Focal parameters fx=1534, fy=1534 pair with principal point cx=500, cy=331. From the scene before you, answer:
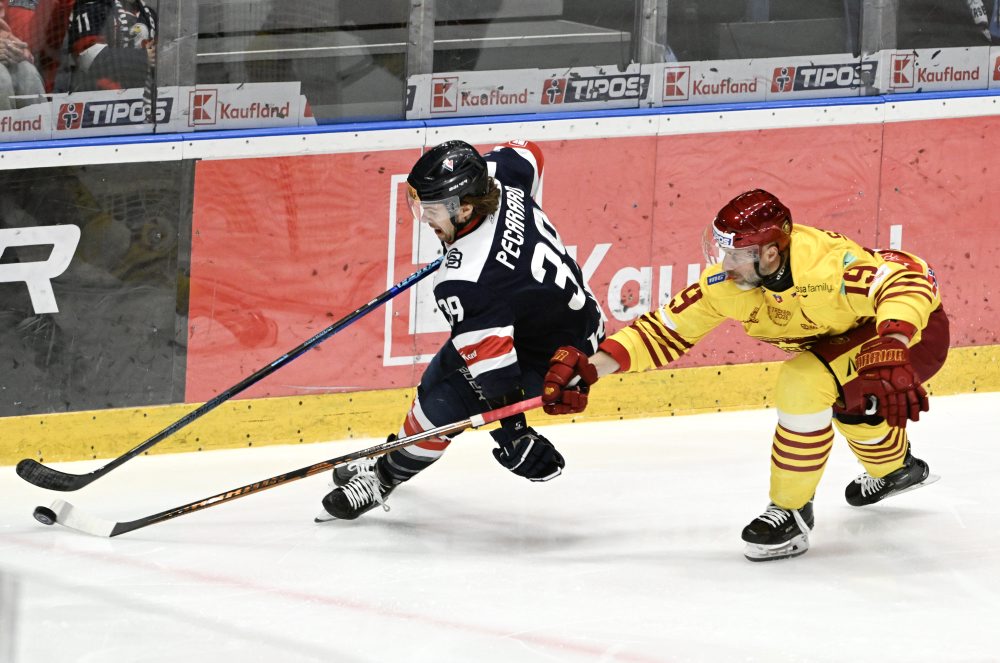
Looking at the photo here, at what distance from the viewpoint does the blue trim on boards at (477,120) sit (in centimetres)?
479

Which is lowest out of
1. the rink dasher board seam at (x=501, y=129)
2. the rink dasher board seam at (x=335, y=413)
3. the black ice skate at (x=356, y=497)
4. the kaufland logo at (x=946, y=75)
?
the rink dasher board seam at (x=335, y=413)

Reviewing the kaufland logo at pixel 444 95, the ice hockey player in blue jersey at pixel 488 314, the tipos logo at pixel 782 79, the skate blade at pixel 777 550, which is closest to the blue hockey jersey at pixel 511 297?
the ice hockey player in blue jersey at pixel 488 314

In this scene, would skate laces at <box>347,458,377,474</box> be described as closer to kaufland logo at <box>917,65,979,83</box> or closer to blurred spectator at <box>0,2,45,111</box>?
blurred spectator at <box>0,2,45,111</box>

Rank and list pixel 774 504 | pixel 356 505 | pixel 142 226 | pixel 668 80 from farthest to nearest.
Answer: pixel 668 80 → pixel 142 226 → pixel 356 505 → pixel 774 504

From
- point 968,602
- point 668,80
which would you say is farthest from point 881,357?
point 668,80

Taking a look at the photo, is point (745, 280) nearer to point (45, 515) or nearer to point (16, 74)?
point (45, 515)

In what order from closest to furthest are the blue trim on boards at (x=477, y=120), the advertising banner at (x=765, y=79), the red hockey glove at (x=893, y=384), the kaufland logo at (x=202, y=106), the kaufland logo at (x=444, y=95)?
the red hockey glove at (x=893, y=384) < the blue trim on boards at (x=477, y=120) < the kaufland logo at (x=202, y=106) < the kaufland logo at (x=444, y=95) < the advertising banner at (x=765, y=79)

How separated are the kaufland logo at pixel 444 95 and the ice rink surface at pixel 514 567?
1126 mm

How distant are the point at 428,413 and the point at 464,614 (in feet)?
2.49

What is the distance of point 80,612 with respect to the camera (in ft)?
11.6

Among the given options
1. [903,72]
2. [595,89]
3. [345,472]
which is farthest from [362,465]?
[903,72]

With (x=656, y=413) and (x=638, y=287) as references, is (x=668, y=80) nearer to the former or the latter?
(x=638, y=287)

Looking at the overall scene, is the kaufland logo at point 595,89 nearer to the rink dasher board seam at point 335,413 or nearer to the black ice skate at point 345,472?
the rink dasher board seam at point 335,413

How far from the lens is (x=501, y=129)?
5.23 meters
